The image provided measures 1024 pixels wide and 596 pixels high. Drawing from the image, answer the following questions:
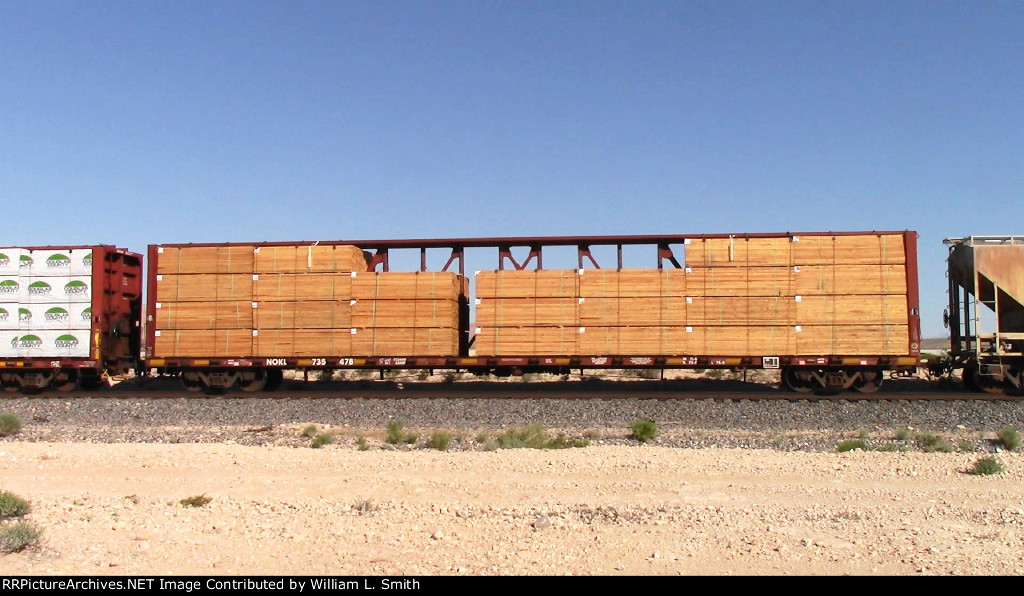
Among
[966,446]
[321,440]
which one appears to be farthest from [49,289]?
[966,446]

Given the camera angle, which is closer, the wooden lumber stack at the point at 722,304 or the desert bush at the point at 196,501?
the desert bush at the point at 196,501

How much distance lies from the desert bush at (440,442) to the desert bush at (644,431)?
128 inches

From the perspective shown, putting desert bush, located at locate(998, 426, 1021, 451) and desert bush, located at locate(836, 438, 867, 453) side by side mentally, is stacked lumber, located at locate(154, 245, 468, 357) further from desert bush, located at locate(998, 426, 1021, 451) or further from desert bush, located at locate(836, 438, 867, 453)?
desert bush, located at locate(998, 426, 1021, 451)

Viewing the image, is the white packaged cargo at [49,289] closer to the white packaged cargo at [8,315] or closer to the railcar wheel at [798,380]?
the white packaged cargo at [8,315]

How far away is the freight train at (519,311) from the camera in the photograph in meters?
19.5

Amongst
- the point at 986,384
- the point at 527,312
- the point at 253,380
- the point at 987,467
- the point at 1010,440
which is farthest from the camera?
the point at 253,380

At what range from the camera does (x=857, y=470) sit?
401 inches

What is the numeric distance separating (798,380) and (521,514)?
14076 mm

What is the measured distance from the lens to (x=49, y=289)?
20.9 meters

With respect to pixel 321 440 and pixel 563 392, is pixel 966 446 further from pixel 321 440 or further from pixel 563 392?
pixel 321 440

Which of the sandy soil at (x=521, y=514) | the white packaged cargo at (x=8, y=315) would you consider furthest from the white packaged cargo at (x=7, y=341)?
the sandy soil at (x=521, y=514)

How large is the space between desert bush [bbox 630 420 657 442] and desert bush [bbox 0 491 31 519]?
30.7 feet

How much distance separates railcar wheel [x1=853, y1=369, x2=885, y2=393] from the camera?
19656 mm

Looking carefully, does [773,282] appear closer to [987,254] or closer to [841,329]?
[841,329]
